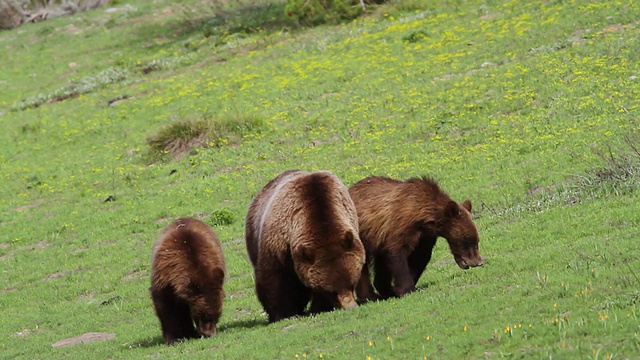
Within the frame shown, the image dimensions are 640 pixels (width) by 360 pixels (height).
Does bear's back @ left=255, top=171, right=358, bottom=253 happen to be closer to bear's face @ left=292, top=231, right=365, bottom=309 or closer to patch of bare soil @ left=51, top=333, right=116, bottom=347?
bear's face @ left=292, top=231, right=365, bottom=309

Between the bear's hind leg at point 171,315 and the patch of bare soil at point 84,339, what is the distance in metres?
2.54

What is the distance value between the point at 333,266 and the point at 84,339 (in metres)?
5.61

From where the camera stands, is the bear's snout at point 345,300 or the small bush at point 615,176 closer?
the bear's snout at point 345,300

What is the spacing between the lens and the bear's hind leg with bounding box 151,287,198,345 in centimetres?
1313

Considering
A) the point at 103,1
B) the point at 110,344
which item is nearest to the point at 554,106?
the point at 110,344

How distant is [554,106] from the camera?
24.5 metres

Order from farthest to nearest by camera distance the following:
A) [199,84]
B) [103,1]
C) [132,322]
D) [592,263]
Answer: [103,1]
[199,84]
[132,322]
[592,263]

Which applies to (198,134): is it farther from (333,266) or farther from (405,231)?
(333,266)

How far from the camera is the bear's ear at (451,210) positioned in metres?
13.2

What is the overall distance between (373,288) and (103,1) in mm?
47823

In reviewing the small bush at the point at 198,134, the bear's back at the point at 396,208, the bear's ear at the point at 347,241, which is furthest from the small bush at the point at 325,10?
the bear's ear at the point at 347,241

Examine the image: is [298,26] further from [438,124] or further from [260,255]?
[260,255]

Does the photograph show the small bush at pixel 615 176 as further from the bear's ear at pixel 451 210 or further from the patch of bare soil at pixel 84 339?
the patch of bare soil at pixel 84 339

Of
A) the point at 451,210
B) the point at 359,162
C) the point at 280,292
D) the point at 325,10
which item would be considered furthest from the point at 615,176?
the point at 325,10
